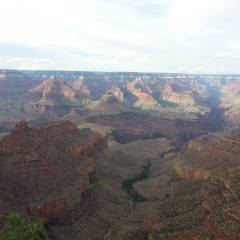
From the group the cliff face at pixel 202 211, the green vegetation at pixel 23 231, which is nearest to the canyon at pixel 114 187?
the cliff face at pixel 202 211

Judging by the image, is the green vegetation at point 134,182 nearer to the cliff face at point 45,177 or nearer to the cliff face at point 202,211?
the cliff face at point 45,177

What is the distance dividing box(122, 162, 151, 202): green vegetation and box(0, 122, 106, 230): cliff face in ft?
23.1

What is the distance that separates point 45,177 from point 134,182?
25967 mm

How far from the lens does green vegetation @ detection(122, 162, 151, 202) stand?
85000 millimetres

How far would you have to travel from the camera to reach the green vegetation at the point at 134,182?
85.0m

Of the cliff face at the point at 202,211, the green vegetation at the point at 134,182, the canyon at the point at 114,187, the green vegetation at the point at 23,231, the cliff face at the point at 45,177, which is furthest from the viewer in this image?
the green vegetation at the point at 134,182

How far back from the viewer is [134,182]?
95.7 meters

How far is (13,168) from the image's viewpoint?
72500 millimetres

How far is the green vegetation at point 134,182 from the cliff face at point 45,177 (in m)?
7.05

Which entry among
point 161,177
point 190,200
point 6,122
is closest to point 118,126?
point 6,122

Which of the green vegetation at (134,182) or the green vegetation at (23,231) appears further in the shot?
the green vegetation at (134,182)

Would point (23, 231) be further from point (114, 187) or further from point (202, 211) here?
point (114, 187)

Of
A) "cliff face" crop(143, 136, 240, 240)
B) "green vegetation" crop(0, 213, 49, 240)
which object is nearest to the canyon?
"cliff face" crop(143, 136, 240, 240)

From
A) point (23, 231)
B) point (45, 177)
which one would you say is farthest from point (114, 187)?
point (23, 231)
